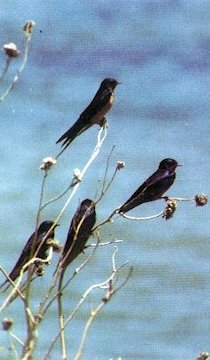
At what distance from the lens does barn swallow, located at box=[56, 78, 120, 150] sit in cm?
258

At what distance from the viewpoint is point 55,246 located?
175 cm

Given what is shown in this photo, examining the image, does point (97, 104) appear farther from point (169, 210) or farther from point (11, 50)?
point (11, 50)

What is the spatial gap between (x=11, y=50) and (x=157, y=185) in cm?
138

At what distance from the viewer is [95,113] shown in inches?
107

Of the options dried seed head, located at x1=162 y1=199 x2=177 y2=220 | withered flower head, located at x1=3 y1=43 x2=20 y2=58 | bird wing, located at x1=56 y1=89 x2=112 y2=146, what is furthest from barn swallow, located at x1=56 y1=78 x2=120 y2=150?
withered flower head, located at x1=3 y1=43 x2=20 y2=58

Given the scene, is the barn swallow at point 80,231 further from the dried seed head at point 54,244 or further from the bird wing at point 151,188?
the dried seed head at point 54,244

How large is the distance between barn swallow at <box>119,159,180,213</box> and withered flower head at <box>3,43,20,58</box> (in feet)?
2.96

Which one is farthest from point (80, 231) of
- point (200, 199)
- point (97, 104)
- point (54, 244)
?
point (54, 244)

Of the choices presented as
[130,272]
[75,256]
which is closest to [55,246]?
[130,272]

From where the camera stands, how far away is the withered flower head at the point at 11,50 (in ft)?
4.86

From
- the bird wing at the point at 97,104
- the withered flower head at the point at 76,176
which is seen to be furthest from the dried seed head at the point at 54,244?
the bird wing at the point at 97,104

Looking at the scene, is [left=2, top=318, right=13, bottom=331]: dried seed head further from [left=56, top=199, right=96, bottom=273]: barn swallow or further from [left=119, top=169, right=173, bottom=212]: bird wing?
[left=119, top=169, right=173, bottom=212]: bird wing

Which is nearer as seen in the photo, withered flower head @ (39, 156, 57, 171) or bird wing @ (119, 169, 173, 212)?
withered flower head @ (39, 156, 57, 171)

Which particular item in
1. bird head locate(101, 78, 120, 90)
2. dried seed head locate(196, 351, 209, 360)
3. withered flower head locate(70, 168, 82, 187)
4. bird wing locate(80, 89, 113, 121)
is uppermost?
bird head locate(101, 78, 120, 90)
